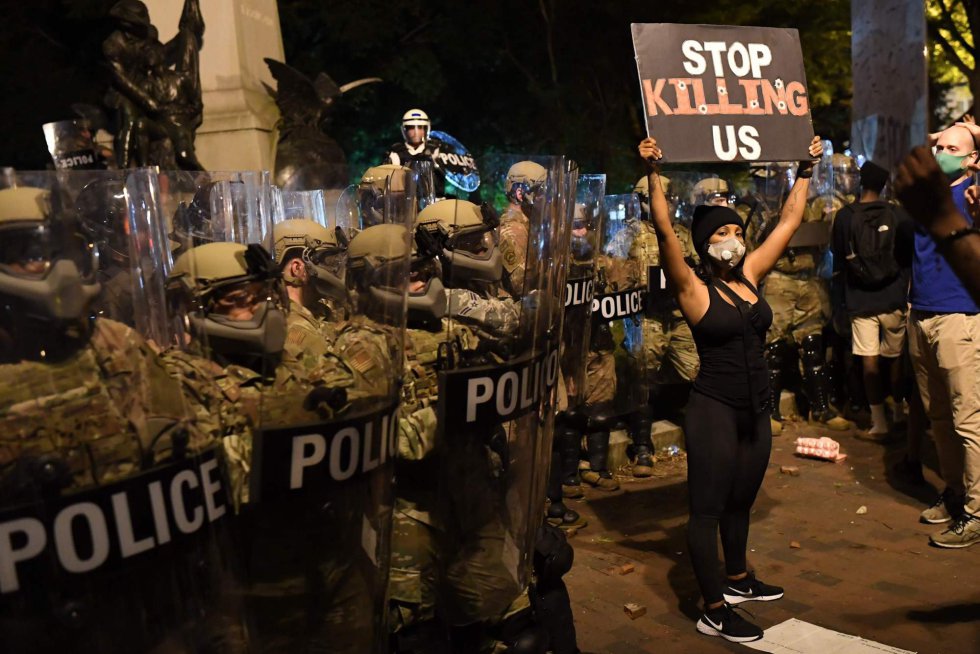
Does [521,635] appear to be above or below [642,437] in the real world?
above

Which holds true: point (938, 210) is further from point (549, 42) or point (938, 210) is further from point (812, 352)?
point (549, 42)

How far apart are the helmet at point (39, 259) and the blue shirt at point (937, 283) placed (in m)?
5.25

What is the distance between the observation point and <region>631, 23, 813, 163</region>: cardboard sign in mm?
4973

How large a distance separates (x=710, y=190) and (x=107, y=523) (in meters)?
6.93

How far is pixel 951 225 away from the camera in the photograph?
2842mm

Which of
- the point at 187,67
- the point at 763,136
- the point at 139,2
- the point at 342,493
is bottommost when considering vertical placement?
the point at 342,493

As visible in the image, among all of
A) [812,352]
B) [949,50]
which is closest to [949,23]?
[949,50]

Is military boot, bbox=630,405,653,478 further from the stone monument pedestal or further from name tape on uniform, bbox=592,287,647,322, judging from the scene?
the stone monument pedestal

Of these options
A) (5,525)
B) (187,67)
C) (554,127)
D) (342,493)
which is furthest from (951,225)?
(554,127)

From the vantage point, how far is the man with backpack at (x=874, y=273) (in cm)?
819

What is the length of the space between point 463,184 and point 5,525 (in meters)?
6.84

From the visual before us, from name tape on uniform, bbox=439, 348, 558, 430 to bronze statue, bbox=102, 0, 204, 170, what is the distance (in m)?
6.98

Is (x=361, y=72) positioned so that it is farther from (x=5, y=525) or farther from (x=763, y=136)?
(x=5, y=525)

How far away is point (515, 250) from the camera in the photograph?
3.59m
